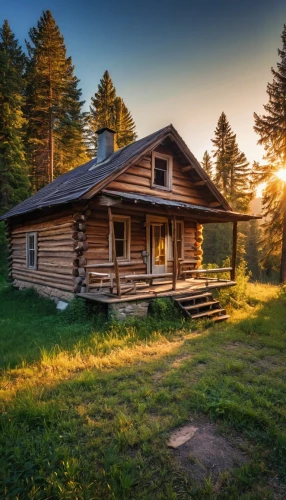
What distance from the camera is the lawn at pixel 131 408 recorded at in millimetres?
2588

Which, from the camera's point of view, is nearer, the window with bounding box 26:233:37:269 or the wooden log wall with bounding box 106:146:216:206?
the wooden log wall with bounding box 106:146:216:206

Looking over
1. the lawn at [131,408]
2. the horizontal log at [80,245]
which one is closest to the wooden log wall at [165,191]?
the horizontal log at [80,245]

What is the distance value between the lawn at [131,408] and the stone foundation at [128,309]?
497 millimetres

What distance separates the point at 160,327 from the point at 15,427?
4.99m

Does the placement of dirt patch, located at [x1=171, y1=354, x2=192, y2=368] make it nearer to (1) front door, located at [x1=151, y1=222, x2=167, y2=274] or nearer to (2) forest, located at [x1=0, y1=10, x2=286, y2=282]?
(1) front door, located at [x1=151, y1=222, x2=167, y2=274]

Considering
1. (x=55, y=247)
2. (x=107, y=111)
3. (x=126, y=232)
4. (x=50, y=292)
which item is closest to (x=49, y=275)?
(x=50, y=292)

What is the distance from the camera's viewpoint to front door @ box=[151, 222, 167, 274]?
12.3 m

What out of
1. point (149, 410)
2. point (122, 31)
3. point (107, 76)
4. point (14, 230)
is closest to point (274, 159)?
point (122, 31)

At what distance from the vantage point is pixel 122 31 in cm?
1346

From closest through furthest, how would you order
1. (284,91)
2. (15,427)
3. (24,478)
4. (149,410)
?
(24,478)
(15,427)
(149,410)
(284,91)

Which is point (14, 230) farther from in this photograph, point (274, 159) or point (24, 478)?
point (274, 159)

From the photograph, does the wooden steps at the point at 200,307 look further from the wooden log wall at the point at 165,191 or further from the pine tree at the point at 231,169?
the pine tree at the point at 231,169

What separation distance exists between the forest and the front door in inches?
248

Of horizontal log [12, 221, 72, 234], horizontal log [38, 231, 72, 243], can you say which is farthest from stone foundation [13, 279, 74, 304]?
horizontal log [12, 221, 72, 234]
